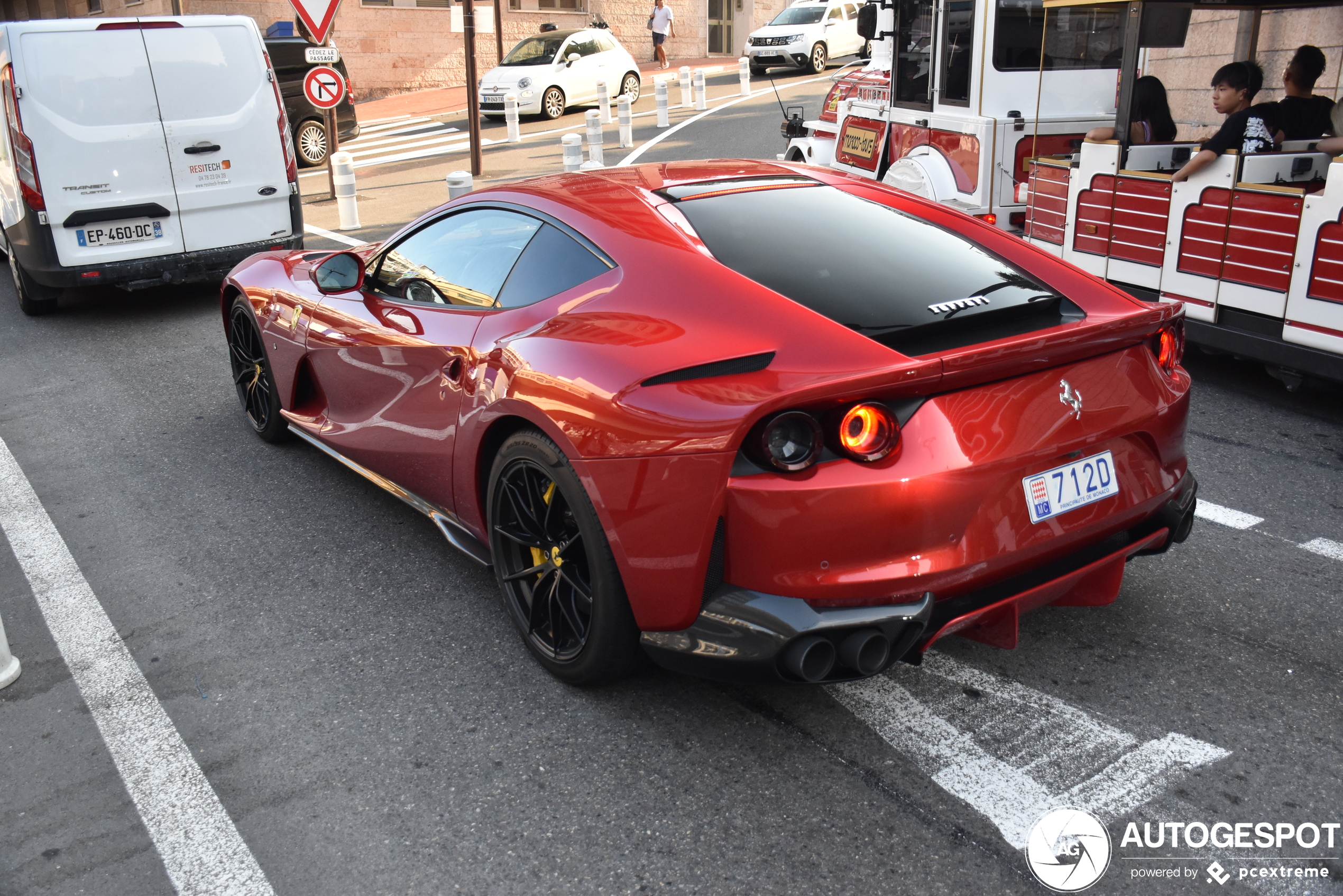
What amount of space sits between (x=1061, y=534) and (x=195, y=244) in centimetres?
772

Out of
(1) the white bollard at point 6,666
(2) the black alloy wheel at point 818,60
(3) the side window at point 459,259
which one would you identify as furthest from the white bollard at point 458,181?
(2) the black alloy wheel at point 818,60

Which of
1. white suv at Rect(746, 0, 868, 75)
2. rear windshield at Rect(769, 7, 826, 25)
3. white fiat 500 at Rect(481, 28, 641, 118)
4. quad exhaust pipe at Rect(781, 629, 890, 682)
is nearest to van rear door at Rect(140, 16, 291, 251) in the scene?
quad exhaust pipe at Rect(781, 629, 890, 682)

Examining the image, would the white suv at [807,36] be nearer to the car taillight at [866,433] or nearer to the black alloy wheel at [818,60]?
the black alloy wheel at [818,60]

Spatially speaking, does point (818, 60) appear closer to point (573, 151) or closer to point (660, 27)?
point (660, 27)

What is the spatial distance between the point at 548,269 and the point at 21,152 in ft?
21.2

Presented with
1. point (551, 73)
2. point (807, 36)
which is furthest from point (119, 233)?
point (807, 36)

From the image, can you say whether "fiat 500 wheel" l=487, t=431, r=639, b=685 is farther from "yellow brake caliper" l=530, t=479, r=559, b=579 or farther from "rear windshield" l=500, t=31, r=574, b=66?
"rear windshield" l=500, t=31, r=574, b=66

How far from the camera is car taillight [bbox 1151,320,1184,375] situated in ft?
10.5

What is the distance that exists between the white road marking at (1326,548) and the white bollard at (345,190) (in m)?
10.0

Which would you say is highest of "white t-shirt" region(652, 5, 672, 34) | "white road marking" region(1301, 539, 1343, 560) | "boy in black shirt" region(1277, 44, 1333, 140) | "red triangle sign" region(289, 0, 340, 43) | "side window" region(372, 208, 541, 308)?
"white t-shirt" region(652, 5, 672, 34)

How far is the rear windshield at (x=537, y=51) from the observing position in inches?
854

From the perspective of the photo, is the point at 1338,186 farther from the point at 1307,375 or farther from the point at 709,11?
the point at 709,11

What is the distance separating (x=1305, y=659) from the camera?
10.8ft

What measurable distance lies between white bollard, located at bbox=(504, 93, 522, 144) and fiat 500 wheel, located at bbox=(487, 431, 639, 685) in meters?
16.5
